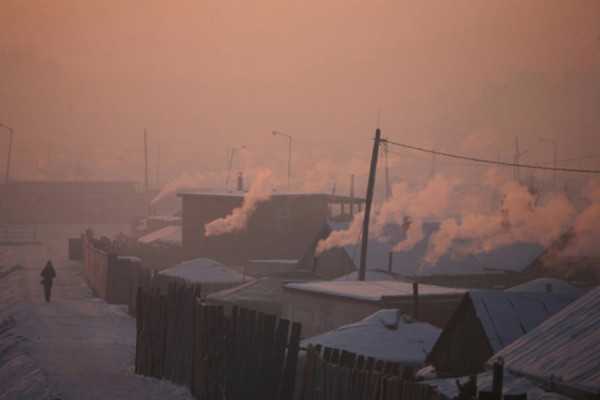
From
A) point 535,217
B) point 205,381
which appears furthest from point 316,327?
point 535,217

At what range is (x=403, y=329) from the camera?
2181 centimetres

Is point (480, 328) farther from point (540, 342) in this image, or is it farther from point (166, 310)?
point (166, 310)

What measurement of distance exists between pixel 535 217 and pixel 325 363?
33.9 metres

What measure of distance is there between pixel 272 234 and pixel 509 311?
41407 mm

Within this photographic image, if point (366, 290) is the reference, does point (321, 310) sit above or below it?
below

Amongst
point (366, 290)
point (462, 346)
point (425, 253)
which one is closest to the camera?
point (462, 346)

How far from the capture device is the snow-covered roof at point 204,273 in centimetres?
3888

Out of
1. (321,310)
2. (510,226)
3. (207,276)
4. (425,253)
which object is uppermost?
(510,226)

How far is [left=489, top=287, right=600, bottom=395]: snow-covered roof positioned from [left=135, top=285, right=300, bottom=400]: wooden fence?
3791 millimetres

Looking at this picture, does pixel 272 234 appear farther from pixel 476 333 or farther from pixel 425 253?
pixel 476 333

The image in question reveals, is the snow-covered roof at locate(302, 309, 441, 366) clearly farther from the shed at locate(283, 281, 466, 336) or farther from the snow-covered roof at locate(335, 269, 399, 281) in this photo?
the snow-covered roof at locate(335, 269, 399, 281)

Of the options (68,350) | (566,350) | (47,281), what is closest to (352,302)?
(68,350)

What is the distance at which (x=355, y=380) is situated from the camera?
13.9m

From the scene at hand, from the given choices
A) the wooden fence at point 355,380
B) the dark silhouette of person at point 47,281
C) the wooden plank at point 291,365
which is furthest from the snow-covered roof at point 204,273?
the wooden fence at point 355,380
